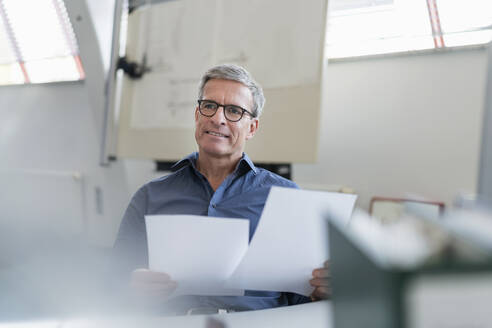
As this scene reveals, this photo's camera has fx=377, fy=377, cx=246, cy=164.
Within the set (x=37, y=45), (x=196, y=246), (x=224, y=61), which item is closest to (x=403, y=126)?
(x=224, y=61)

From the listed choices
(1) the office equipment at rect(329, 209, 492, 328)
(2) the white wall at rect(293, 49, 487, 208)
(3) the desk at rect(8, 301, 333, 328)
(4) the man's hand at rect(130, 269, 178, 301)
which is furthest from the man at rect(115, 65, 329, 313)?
(2) the white wall at rect(293, 49, 487, 208)

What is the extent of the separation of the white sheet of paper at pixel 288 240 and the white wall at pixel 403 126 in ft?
3.80

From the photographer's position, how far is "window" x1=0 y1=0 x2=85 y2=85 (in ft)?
7.54

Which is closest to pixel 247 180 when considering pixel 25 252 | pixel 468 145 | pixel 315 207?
pixel 315 207

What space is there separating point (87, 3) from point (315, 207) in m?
2.05

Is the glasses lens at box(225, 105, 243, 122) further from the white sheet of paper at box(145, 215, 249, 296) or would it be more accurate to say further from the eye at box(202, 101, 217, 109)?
the white sheet of paper at box(145, 215, 249, 296)

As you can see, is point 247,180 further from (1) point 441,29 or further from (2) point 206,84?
(1) point 441,29

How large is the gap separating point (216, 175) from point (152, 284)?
439mm

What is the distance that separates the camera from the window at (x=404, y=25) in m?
1.61

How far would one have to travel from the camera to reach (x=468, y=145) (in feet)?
5.18

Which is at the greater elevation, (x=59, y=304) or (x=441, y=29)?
(x=441, y=29)

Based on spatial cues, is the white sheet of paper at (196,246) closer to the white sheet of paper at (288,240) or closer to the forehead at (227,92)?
the white sheet of paper at (288,240)

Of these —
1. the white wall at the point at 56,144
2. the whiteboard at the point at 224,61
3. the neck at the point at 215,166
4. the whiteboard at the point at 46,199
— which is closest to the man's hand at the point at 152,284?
the neck at the point at 215,166

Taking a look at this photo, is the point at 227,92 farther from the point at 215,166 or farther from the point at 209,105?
the point at 215,166
